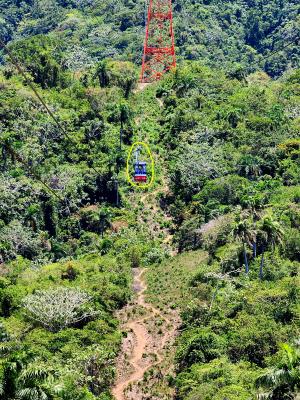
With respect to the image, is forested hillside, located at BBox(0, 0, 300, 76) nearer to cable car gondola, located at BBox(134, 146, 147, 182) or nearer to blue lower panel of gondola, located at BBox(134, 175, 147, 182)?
cable car gondola, located at BBox(134, 146, 147, 182)

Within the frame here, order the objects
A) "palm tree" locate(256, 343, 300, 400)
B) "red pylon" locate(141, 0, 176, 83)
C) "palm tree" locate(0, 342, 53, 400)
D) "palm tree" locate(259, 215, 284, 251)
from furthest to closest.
Result: "red pylon" locate(141, 0, 176, 83)
"palm tree" locate(259, 215, 284, 251)
"palm tree" locate(256, 343, 300, 400)
"palm tree" locate(0, 342, 53, 400)

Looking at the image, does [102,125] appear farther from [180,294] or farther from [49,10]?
[49,10]

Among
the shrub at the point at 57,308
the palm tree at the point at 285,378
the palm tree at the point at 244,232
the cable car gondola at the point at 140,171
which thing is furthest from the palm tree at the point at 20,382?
the cable car gondola at the point at 140,171

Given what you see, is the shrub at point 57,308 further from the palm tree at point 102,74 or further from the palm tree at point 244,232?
the palm tree at point 102,74

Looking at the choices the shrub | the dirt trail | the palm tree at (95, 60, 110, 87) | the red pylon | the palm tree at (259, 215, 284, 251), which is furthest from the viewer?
the red pylon

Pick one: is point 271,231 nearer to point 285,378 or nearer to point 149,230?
point 149,230

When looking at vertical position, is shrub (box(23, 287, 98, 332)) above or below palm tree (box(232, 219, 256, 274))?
below

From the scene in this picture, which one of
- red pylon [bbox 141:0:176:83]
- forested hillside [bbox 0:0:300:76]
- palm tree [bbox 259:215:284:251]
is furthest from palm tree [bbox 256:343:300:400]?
forested hillside [bbox 0:0:300:76]
